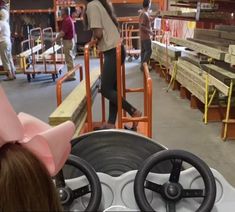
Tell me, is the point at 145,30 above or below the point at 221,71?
above

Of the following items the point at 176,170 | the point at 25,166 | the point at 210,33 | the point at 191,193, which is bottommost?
the point at 191,193

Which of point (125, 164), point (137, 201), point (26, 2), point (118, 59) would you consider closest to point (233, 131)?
point (118, 59)

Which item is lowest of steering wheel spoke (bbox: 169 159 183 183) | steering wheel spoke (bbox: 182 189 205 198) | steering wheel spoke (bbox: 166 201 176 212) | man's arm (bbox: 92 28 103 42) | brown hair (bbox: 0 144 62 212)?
steering wheel spoke (bbox: 166 201 176 212)

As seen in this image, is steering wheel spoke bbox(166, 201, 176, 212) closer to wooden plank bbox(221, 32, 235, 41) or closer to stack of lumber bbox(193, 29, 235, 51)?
stack of lumber bbox(193, 29, 235, 51)

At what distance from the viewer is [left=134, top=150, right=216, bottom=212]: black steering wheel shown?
1800 mm

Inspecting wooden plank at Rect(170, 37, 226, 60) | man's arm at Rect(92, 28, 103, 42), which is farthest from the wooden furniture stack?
man's arm at Rect(92, 28, 103, 42)

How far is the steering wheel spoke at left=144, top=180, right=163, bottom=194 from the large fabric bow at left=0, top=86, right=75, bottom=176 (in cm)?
87

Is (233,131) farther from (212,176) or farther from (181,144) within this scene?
(212,176)

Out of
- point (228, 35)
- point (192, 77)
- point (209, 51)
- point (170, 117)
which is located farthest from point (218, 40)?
point (170, 117)

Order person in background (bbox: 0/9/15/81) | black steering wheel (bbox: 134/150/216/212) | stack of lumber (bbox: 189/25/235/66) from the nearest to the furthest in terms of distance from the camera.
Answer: black steering wheel (bbox: 134/150/216/212) < stack of lumber (bbox: 189/25/235/66) < person in background (bbox: 0/9/15/81)

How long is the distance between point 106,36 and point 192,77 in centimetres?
220

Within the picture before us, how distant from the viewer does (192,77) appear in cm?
575

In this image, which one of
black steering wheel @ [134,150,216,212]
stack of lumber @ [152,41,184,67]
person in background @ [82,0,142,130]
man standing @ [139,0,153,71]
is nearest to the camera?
black steering wheel @ [134,150,216,212]

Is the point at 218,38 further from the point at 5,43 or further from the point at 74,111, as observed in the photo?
the point at 5,43
